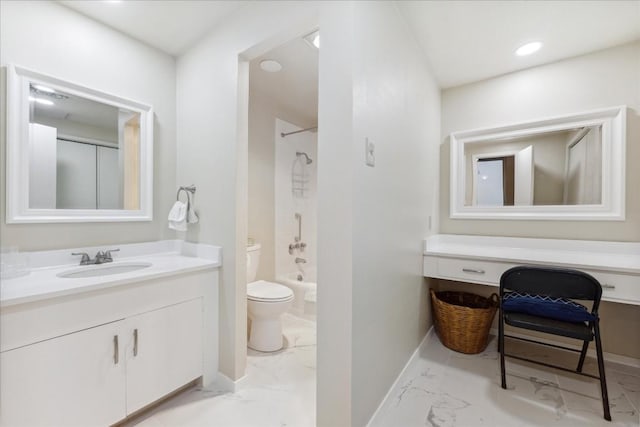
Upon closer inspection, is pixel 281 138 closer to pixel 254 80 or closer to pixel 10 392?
pixel 254 80

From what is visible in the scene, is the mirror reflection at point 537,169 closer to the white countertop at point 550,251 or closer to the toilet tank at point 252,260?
the white countertop at point 550,251

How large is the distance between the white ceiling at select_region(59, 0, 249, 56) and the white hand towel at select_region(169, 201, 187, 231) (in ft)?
3.70

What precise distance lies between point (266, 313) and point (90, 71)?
1911 mm

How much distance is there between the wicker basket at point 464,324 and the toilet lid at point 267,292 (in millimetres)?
1200

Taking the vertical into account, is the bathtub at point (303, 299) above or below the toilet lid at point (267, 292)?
below

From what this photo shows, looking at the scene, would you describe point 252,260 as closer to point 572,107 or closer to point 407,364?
point 407,364

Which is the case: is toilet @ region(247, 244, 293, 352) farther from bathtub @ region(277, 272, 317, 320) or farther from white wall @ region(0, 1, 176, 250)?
white wall @ region(0, 1, 176, 250)

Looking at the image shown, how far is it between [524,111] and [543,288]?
55.9 inches

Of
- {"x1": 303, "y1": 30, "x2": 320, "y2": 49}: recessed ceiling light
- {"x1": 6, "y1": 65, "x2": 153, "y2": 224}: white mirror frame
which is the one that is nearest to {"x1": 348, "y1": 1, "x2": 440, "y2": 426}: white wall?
{"x1": 303, "y1": 30, "x2": 320, "y2": 49}: recessed ceiling light

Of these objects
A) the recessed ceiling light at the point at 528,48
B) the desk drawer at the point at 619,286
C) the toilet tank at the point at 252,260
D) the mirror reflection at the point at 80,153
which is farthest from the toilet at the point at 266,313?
the recessed ceiling light at the point at 528,48

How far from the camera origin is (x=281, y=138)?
296cm

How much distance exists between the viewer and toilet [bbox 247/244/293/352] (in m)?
1.99

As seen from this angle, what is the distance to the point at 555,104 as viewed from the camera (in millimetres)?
2078

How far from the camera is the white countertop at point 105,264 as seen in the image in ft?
3.61
